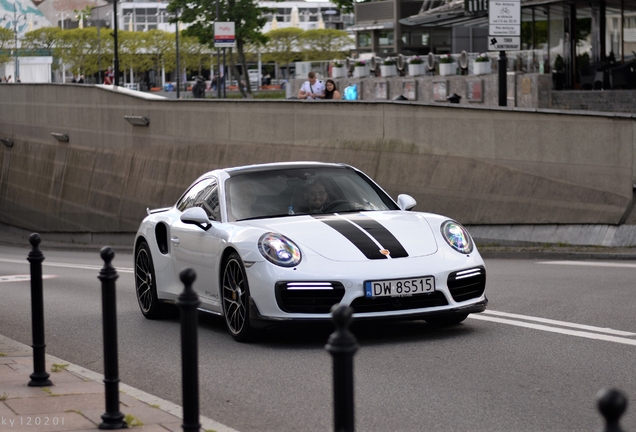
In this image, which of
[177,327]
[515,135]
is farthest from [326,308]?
[515,135]

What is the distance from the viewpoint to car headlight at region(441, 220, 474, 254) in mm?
8469

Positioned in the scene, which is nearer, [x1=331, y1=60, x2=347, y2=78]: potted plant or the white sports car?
the white sports car

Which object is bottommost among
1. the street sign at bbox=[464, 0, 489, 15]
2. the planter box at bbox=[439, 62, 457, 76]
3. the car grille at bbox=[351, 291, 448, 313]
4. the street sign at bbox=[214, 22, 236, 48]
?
the car grille at bbox=[351, 291, 448, 313]

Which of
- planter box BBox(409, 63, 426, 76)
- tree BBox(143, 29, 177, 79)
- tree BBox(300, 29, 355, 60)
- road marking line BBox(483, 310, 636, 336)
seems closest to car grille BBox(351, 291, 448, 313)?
road marking line BBox(483, 310, 636, 336)

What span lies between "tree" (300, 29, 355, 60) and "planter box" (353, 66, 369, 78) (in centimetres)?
6810

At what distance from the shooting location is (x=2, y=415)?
5.86 meters

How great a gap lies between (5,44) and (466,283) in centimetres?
10497

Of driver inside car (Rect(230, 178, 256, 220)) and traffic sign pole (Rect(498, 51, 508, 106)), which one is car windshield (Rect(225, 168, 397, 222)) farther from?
traffic sign pole (Rect(498, 51, 508, 106))

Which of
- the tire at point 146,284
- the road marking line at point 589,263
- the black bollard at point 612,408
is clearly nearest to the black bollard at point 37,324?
the tire at point 146,284

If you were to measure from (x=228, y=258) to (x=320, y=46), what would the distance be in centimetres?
10572

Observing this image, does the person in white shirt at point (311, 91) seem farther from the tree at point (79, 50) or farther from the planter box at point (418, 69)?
the tree at point (79, 50)

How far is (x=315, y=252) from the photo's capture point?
8086mm

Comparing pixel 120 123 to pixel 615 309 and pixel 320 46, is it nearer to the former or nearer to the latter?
pixel 615 309

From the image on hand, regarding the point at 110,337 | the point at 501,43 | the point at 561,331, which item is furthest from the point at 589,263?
the point at 110,337
